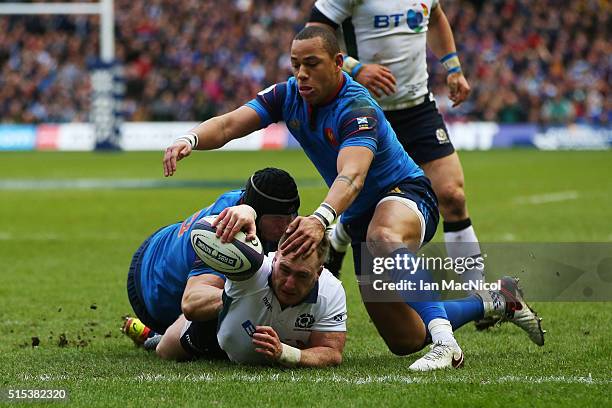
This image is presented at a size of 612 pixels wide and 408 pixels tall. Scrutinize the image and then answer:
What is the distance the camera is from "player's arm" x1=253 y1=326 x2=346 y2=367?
18.6ft

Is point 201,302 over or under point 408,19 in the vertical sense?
under

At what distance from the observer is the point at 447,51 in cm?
864

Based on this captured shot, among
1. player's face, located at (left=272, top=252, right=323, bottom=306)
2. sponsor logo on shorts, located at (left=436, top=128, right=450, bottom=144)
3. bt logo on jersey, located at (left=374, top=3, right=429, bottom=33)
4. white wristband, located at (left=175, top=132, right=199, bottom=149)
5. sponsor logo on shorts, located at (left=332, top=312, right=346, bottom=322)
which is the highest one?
bt logo on jersey, located at (left=374, top=3, right=429, bottom=33)

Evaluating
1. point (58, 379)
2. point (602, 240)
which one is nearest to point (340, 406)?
point (58, 379)

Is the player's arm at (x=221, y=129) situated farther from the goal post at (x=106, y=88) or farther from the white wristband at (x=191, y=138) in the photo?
the goal post at (x=106, y=88)

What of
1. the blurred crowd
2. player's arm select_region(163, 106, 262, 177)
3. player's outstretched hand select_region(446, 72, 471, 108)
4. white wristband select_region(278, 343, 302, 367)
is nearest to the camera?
white wristband select_region(278, 343, 302, 367)

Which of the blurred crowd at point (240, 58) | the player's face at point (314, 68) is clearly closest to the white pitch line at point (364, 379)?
the player's face at point (314, 68)

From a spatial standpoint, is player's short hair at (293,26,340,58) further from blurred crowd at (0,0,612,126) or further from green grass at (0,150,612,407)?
blurred crowd at (0,0,612,126)

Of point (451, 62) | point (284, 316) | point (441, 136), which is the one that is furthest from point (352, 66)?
point (284, 316)

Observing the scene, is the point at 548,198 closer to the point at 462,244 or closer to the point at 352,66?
the point at 462,244

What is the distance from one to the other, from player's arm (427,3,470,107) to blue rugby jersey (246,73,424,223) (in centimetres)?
184

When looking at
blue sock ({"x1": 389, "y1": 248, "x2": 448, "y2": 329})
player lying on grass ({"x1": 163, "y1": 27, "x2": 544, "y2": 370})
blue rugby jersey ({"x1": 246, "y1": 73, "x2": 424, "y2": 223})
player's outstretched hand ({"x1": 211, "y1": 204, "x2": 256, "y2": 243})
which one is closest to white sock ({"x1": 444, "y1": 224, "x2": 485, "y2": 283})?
player lying on grass ({"x1": 163, "y1": 27, "x2": 544, "y2": 370})

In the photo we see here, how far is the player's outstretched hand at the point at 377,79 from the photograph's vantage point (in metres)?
7.42

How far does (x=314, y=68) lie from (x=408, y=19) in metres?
2.20
